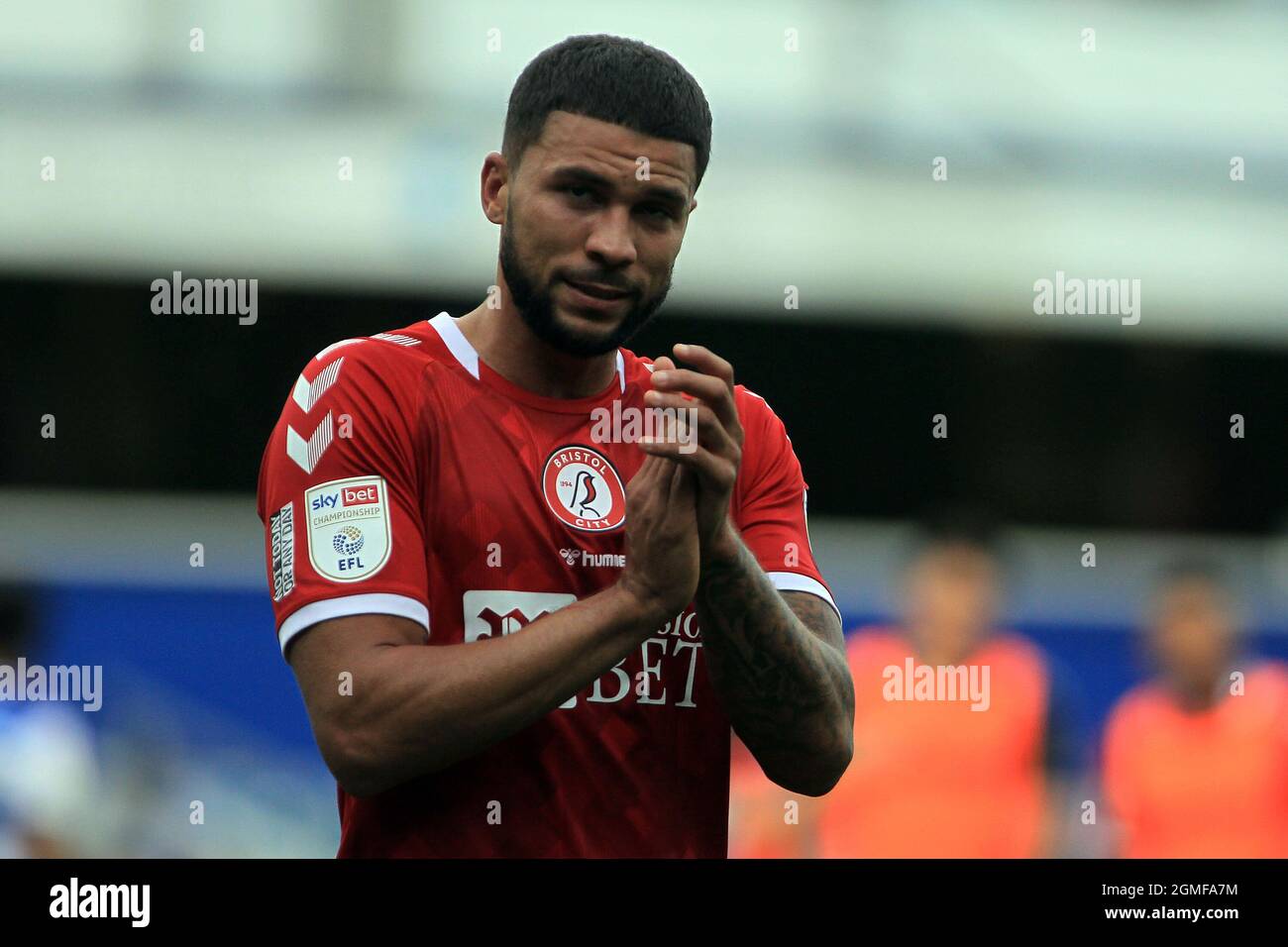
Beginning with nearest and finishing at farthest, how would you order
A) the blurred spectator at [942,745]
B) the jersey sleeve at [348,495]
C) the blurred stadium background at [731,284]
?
the jersey sleeve at [348,495], the blurred spectator at [942,745], the blurred stadium background at [731,284]

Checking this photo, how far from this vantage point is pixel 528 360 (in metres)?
2.67

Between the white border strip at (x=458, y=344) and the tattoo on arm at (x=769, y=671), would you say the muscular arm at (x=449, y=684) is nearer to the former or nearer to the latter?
the tattoo on arm at (x=769, y=671)

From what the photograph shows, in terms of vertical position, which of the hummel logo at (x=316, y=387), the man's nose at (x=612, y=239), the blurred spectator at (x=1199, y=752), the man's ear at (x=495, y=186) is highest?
the man's ear at (x=495, y=186)

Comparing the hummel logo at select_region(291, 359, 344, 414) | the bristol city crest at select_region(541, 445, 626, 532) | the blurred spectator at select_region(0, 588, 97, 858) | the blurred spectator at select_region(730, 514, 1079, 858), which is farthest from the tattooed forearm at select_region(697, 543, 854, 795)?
the blurred spectator at select_region(0, 588, 97, 858)

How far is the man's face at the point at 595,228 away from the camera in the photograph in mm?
2529

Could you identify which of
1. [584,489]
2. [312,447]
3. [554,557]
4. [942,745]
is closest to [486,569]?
[554,557]

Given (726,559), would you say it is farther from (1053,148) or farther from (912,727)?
(1053,148)

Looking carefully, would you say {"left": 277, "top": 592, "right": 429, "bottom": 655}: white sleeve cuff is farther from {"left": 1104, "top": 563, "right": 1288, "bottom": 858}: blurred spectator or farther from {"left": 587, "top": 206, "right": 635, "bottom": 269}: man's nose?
{"left": 1104, "top": 563, "right": 1288, "bottom": 858}: blurred spectator

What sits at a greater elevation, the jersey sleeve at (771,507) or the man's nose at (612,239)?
the man's nose at (612,239)

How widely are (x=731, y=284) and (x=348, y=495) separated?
5545 mm

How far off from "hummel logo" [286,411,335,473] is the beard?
1.23ft

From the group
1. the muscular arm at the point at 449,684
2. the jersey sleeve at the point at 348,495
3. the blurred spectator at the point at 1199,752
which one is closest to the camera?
the muscular arm at the point at 449,684

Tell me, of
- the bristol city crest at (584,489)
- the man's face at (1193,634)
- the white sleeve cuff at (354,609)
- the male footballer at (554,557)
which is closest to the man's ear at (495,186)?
the male footballer at (554,557)

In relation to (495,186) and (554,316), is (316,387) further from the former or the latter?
(495,186)
